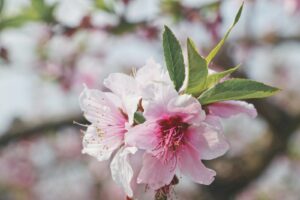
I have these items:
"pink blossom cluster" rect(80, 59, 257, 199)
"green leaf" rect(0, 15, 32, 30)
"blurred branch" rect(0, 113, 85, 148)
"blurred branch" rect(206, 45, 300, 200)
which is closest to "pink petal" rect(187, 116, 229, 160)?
"pink blossom cluster" rect(80, 59, 257, 199)

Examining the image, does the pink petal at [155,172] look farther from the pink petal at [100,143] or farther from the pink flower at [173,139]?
the pink petal at [100,143]

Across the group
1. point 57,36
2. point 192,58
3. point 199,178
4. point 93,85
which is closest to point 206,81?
point 192,58

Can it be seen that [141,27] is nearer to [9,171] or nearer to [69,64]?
[69,64]

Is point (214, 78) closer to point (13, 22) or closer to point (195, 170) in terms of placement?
point (195, 170)

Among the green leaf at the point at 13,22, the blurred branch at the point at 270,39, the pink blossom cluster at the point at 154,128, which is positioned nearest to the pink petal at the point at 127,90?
the pink blossom cluster at the point at 154,128

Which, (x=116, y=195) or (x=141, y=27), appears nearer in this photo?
(x=141, y=27)

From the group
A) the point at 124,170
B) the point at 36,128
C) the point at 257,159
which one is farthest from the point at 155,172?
the point at 36,128
